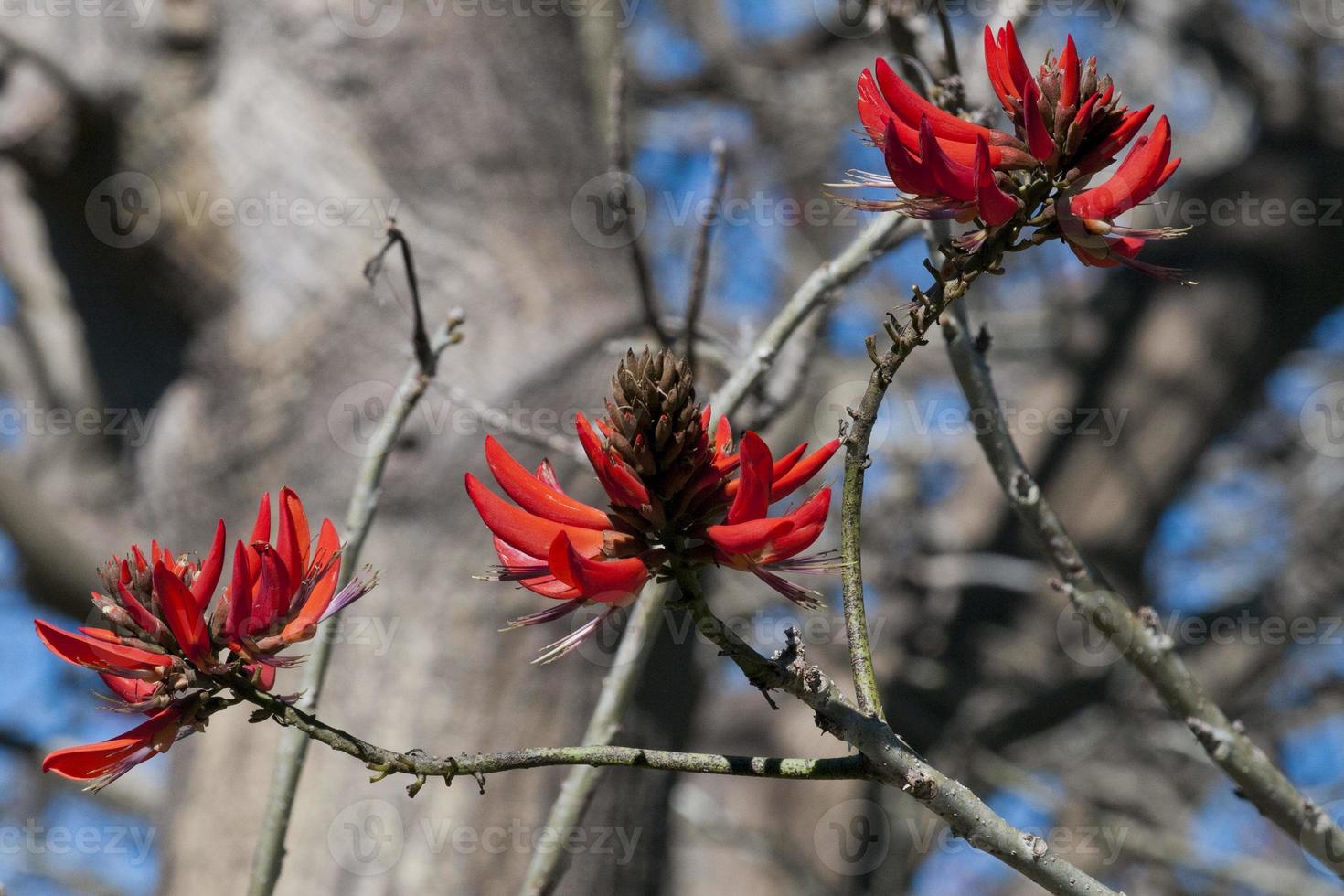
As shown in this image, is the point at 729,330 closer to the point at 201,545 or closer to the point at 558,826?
the point at 201,545

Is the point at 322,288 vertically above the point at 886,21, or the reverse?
the point at 322,288

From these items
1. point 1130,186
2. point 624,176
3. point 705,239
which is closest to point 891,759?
point 1130,186

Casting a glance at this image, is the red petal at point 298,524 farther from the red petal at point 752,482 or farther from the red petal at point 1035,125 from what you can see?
the red petal at point 1035,125

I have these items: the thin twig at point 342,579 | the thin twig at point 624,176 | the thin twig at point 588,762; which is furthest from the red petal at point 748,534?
the thin twig at point 624,176

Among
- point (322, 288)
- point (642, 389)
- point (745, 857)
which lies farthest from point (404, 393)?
point (745, 857)

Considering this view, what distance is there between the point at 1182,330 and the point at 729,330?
155 centimetres

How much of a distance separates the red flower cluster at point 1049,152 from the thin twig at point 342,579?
0.60 m

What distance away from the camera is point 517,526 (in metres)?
0.64

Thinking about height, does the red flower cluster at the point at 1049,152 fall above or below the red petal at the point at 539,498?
above

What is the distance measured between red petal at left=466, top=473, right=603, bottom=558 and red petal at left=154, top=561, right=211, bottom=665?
17 centimetres

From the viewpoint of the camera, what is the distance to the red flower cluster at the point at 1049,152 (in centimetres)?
64

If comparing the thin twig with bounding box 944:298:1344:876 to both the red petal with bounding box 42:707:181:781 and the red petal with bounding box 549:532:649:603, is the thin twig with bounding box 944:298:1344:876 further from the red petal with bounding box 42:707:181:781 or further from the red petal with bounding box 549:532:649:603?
the red petal with bounding box 42:707:181:781

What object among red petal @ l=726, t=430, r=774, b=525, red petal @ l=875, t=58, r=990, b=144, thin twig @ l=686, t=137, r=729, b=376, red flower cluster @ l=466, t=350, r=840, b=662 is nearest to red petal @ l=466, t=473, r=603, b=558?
red flower cluster @ l=466, t=350, r=840, b=662

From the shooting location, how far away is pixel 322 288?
84.7 inches
